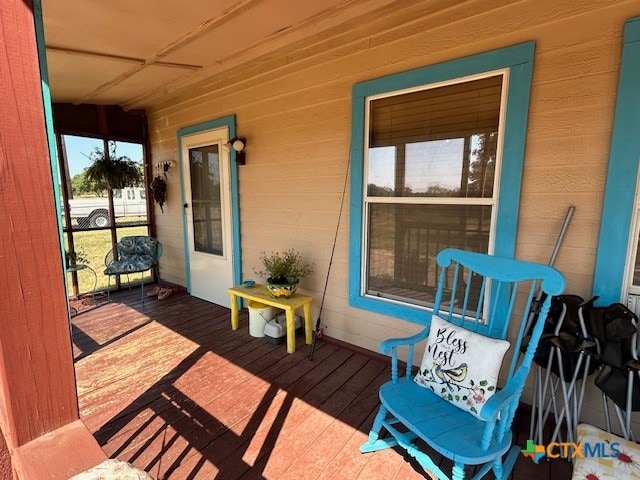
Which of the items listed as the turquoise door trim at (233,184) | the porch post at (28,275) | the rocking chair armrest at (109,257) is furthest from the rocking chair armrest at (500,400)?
the rocking chair armrest at (109,257)

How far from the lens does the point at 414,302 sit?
94.7 inches

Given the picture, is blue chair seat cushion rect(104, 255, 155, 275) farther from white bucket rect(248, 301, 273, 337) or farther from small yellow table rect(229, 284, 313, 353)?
white bucket rect(248, 301, 273, 337)

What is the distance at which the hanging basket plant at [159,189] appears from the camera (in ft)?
14.1

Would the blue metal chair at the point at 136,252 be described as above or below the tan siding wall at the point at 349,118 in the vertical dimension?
below

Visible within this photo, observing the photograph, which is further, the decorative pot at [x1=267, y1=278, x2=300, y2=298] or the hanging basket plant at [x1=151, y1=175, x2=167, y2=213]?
the hanging basket plant at [x1=151, y1=175, x2=167, y2=213]

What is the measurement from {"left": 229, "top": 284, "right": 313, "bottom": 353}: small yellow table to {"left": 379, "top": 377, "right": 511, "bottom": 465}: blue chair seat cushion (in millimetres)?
1165

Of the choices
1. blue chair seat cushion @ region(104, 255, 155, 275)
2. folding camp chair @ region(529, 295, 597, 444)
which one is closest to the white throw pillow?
folding camp chair @ region(529, 295, 597, 444)

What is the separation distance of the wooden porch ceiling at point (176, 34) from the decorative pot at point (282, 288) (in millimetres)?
1964

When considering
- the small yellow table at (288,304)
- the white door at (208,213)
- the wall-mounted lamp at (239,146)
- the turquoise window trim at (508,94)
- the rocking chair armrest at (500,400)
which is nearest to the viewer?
the rocking chair armrest at (500,400)

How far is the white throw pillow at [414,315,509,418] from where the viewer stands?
1.48 metres

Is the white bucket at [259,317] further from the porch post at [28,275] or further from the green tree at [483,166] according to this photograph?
the porch post at [28,275]

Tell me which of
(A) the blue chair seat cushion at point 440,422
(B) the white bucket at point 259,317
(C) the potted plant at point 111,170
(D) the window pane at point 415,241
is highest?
(C) the potted plant at point 111,170

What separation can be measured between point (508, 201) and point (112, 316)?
3.91 metres

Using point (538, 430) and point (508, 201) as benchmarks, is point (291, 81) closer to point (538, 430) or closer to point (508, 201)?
point (508, 201)
